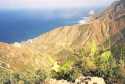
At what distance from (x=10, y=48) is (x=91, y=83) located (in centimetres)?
12565

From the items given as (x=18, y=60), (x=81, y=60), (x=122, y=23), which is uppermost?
(x=122, y=23)

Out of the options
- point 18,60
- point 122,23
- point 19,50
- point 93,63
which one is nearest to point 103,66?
point 93,63

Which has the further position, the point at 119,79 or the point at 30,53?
the point at 30,53

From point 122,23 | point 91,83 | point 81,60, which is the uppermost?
point 122,23

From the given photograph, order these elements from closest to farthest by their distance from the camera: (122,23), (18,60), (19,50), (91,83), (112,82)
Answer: (91,83)
(112,82)
(18,60)
(19,50)
(122,23)

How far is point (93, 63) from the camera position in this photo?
1692 cm

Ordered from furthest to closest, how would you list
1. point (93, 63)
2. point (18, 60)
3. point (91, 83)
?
point (18, 60), point (93, 63), point (91, 83)

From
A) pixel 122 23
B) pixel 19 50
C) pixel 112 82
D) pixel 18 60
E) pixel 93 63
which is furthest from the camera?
pixel 122 23

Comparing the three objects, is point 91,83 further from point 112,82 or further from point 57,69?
point 57,69

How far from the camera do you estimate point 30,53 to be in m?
147

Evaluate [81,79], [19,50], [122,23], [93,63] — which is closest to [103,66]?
[93,63]

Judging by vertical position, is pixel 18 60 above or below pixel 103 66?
above

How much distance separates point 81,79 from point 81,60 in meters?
2.09

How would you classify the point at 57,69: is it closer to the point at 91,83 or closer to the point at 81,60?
the point at 81,60
